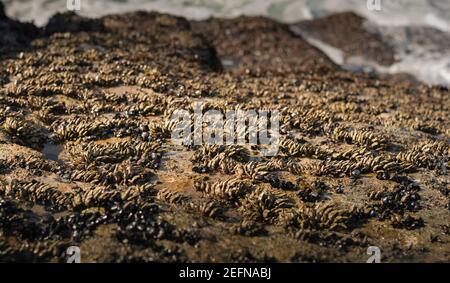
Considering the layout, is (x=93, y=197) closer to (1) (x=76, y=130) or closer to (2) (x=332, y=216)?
(1) (x=76, y=130)

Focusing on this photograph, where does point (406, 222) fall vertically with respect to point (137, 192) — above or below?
below

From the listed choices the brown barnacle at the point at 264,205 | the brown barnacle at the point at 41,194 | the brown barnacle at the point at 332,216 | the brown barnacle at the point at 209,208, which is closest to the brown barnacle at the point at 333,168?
the brown barnacle at the point at 332,216

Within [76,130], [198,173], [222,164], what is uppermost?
[76,130]

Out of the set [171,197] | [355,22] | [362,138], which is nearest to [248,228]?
[171,197]

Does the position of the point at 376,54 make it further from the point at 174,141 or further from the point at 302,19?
the point at 174,141

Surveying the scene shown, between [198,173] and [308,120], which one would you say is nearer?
[198,173]
